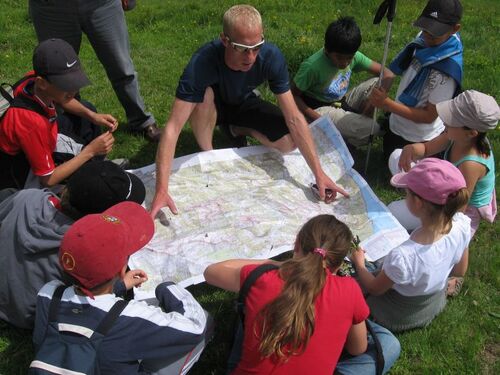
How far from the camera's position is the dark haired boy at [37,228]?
2.54 metres

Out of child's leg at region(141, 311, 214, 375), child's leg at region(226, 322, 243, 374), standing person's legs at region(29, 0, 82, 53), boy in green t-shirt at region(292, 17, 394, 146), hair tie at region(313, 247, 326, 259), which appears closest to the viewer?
hair tie at region(313, 247, 326, 259)

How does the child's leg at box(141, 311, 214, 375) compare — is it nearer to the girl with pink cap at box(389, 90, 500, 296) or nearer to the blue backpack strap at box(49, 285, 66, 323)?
the blue backpack strap at box(49, 285, 66, 323)

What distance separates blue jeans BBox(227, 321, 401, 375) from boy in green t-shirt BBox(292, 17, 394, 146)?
7.40 feet

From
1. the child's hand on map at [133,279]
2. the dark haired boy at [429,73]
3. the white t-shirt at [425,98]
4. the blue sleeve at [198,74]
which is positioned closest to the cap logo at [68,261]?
the child's hand on map at [133,279]

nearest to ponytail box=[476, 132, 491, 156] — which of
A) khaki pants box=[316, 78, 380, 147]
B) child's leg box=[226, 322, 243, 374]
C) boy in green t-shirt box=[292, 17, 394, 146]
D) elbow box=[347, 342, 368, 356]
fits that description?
khaki pants box=[316, 78, 380, 147]

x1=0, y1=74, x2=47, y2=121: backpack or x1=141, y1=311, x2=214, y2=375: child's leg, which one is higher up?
x1=0, y1=74, x2=47, y2=121: backpack

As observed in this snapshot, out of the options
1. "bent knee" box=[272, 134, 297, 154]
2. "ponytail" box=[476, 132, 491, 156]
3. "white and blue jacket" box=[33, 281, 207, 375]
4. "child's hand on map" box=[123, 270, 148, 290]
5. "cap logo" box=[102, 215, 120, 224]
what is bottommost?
"bent knee" box=[272, 134, 297, 154]

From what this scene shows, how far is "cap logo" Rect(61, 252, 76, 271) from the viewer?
2021mm

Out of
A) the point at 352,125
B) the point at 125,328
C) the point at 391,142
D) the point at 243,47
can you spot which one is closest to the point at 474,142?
the point at 391,142

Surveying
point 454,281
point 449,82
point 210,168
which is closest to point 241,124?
point 210,168

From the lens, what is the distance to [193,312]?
93.5 inches

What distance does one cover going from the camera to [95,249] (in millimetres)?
2035

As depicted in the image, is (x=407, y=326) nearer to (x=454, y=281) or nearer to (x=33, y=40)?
(x=454, y=281)

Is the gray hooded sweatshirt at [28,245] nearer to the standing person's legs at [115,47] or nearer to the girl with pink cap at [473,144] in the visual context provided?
the standing person's legs at [115,47]
